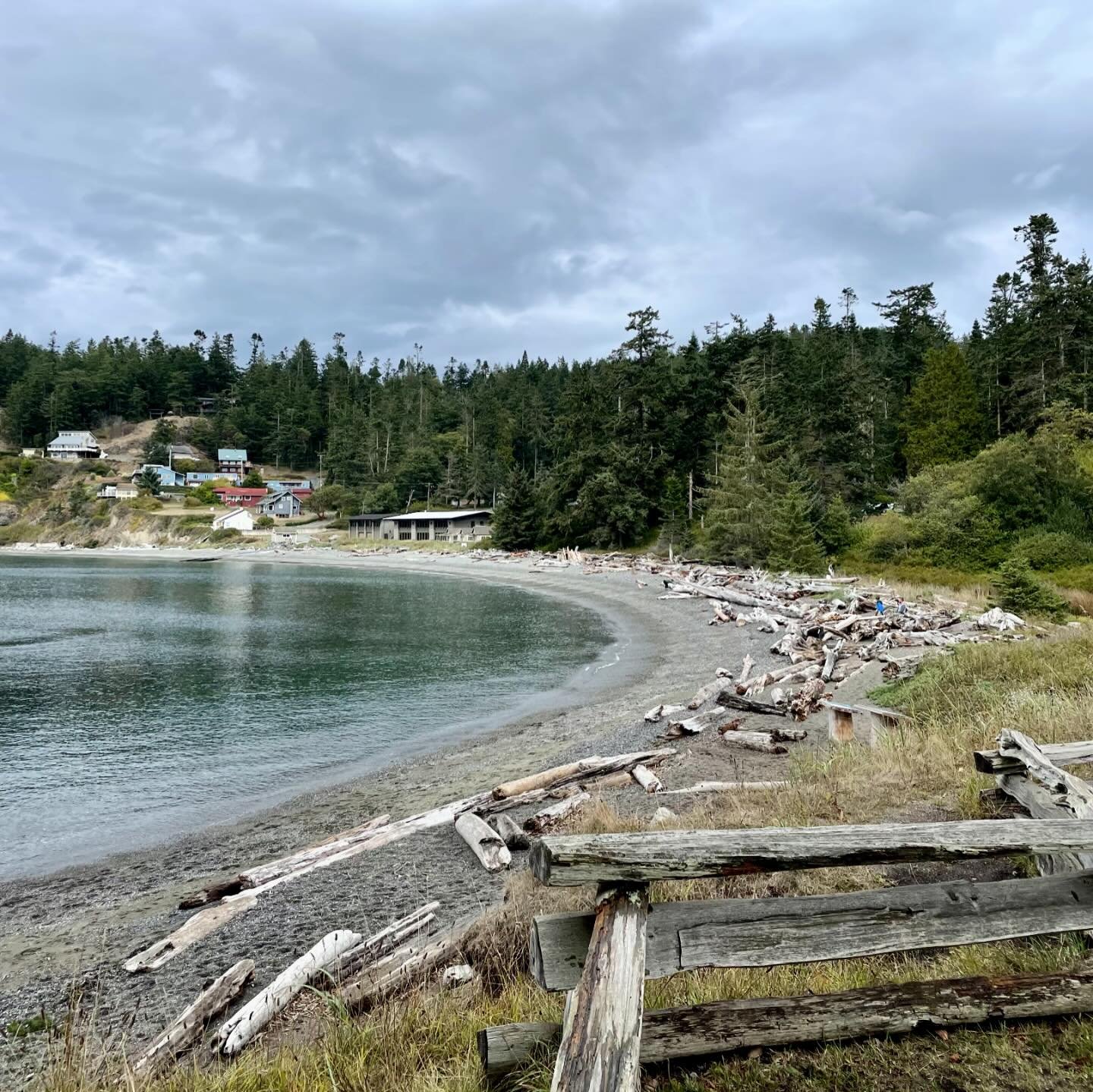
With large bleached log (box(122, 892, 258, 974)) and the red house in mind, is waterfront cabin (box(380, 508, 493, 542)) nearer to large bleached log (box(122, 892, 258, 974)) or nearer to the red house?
the red house

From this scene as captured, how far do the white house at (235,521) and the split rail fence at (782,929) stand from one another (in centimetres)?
11979

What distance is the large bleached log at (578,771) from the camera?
1039cm

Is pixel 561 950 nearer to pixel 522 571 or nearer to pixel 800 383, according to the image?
pixel 522 571

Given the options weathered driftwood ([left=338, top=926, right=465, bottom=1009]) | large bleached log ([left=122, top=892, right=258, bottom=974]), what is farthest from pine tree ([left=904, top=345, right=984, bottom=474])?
weathered driftwood ([left=338, top=926, right=465, bottom=1009])

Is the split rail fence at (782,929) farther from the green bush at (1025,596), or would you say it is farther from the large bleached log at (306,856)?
the green bush at (1025,596)

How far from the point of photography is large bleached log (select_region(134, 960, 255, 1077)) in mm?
4438

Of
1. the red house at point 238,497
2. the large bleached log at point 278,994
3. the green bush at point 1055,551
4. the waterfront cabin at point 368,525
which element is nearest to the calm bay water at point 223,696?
the large bleached log at point 278,994

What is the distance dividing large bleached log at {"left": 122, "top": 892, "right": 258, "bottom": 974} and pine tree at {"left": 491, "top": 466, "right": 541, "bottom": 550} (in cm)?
7081

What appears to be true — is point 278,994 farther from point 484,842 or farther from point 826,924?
point 826,924

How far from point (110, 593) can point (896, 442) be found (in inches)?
2585

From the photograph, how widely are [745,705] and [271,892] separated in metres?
9.87

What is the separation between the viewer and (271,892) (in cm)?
786

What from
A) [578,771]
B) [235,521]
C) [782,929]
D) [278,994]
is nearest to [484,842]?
[578,771]

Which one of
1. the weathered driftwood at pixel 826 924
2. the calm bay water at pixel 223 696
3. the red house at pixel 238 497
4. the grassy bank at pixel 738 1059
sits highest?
the red house at pixel 238 497
